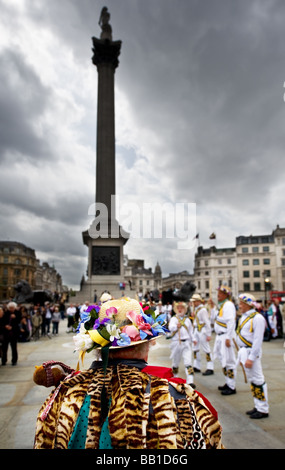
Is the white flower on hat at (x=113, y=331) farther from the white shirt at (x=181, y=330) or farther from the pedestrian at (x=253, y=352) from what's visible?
the white shirt at (x=181, y=330)

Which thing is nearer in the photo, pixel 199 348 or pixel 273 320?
pixel 199 348

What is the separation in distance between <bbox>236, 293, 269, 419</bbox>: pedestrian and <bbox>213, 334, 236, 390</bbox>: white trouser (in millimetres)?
984

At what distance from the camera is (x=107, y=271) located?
83.1 ft

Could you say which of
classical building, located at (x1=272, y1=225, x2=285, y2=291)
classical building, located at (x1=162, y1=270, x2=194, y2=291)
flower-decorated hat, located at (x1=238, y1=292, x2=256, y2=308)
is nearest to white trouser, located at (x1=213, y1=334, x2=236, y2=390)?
flower-decorated hat, located at (x1=238, y1=292, x2=256, y2=308)

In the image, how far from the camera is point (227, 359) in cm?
668

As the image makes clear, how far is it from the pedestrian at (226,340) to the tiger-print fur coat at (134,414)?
531 centimetres

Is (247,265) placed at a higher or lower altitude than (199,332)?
higher

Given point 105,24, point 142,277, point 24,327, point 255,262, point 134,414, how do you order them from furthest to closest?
point 142,277, point 255,262, point 105,24, point 24,327, point 134,414

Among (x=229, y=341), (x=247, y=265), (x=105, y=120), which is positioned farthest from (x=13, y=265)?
(x=229, y=341)

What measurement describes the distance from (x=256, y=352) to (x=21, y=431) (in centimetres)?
411

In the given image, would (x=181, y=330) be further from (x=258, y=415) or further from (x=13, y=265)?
(x=13, y=265)

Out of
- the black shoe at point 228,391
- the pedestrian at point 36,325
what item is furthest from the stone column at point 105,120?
the black shoe at point 228,391

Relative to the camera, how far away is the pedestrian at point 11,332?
9422 millimetres

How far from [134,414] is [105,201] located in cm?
2747
